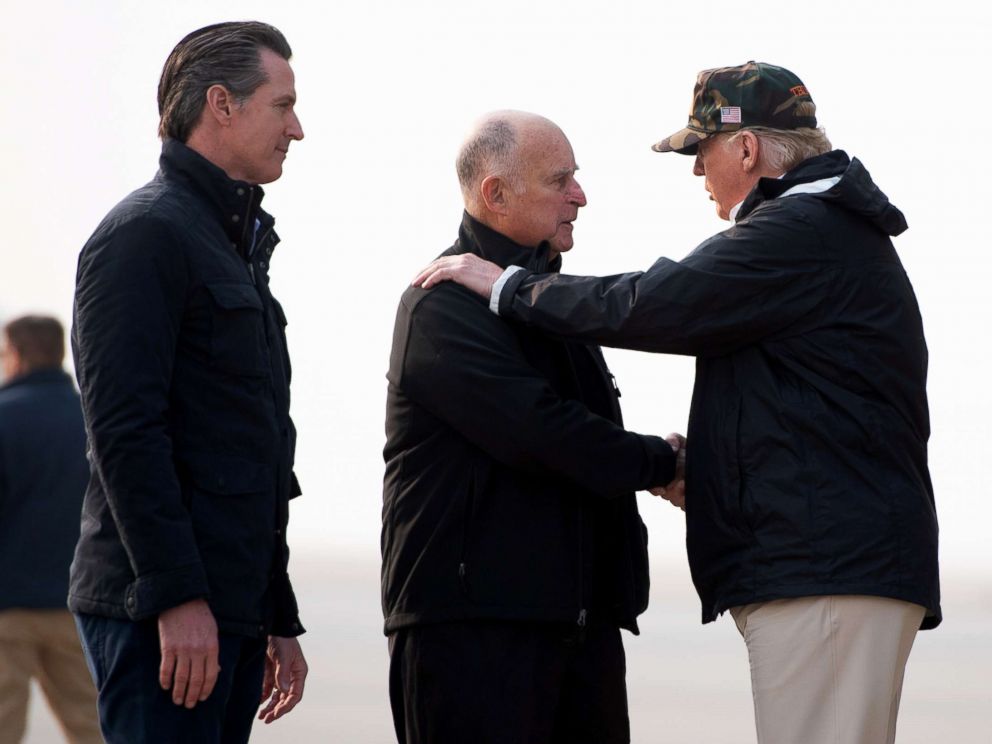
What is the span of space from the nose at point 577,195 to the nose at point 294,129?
2.46 feet

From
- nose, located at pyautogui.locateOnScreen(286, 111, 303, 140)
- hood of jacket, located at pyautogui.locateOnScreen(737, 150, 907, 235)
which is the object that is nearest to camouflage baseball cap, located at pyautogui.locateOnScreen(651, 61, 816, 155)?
hood of jacket, located at pyautogui.locateOnScreen(737, 150, 907, 235)

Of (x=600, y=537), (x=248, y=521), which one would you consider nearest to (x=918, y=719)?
(x=600, y=537)

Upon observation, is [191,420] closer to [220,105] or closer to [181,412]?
[181,412]

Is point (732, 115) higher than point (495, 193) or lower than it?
higher

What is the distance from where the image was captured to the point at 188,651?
299 centimetres

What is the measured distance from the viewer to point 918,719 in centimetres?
872

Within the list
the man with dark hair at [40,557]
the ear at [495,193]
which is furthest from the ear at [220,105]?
the man with dark hair at [40,557]

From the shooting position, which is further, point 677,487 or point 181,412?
point 677,487

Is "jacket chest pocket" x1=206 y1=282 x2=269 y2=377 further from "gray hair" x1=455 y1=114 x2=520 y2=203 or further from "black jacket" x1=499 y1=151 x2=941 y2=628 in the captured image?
"gray hair" x1=455 y1=114 x2=520 y2=203

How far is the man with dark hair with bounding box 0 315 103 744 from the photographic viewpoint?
233 inches

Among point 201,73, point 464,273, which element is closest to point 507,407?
point 464,273

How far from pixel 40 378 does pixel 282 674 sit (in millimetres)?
3006

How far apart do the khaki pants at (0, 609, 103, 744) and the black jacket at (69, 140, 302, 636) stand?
9.25ft

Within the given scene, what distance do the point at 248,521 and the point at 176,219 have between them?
1.95ft
